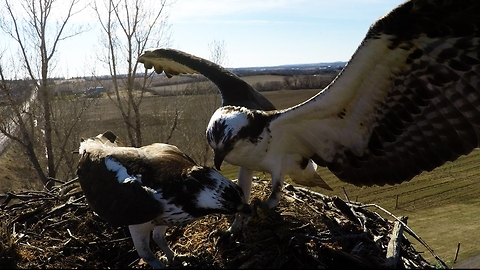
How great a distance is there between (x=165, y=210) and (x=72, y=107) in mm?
16806

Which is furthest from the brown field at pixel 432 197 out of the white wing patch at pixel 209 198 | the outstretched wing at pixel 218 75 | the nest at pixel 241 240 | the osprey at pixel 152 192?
the white wing patch at pixel 209 198

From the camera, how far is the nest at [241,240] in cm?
396

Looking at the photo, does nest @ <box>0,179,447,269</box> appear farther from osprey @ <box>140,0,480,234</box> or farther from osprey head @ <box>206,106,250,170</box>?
osprey head @ <box>206,106,250,170</box>

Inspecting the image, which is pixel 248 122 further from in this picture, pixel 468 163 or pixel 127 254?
pixel 468 163

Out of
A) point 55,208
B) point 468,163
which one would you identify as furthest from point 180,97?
point 55,208

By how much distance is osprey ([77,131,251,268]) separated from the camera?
3.62 metres

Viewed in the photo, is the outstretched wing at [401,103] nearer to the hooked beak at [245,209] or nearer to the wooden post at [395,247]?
the wooden post at [395,247]

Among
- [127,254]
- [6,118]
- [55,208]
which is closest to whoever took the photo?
[127,254]

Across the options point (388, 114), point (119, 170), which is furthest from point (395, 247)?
point (119, 170)

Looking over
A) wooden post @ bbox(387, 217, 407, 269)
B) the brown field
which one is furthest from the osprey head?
the brown field

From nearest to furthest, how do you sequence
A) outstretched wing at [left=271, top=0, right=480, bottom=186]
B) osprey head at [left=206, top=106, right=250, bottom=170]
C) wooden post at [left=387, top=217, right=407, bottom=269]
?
outstretched wing at [left=271, top=0, right=480, bottom=186] < wooden post at [left=387, top=217, right=407, bottom=269] < osprey head at [left=206, top=106, right=250, bottom=170]

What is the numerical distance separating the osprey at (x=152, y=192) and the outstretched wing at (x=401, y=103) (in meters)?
0.87

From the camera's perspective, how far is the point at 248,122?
4047 millimetres

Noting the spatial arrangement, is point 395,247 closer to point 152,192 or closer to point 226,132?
point 226,132
